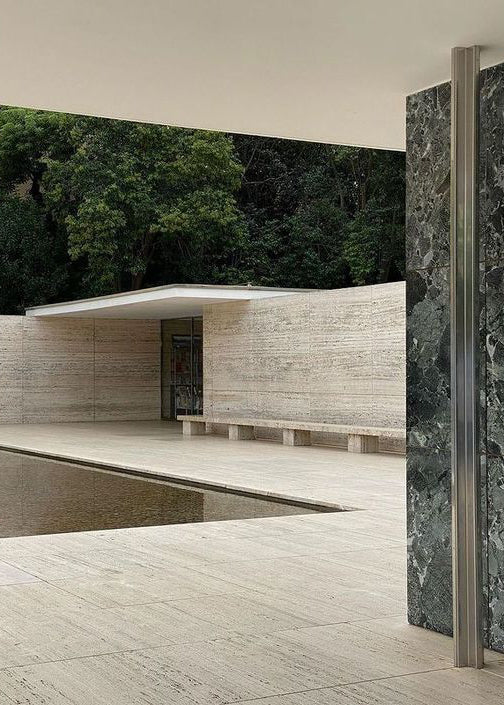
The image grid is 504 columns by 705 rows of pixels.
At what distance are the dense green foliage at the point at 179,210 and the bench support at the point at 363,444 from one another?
17.2m

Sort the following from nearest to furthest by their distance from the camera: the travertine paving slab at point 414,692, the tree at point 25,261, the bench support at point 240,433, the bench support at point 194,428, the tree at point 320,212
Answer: the travertine paving slab at point 414,692 → the bench support at point 240,433 → the bench support at point 194,428 → the tree at point 320,212 → the tree at point 25,261

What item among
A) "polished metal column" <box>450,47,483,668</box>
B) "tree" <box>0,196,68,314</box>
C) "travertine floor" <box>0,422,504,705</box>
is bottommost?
"travertine floor" <box>0,422,504,705</box>

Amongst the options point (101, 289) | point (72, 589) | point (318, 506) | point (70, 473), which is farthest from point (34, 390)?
point (72, 589)

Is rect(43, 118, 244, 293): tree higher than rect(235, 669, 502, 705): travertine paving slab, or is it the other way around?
rect(43, 118, 244, 293): tree

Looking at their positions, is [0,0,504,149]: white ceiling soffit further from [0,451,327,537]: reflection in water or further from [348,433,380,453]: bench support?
[348,433,380,453]: bench support

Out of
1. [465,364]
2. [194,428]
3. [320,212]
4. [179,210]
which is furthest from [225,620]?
[320,212]

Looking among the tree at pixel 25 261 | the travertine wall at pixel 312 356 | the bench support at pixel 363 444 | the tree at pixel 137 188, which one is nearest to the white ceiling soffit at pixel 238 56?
the travertine wall at pixel 312 356

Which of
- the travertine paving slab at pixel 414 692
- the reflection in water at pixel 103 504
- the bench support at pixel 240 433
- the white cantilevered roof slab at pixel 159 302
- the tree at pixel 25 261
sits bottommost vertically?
the reflection in water at pixel 103 504

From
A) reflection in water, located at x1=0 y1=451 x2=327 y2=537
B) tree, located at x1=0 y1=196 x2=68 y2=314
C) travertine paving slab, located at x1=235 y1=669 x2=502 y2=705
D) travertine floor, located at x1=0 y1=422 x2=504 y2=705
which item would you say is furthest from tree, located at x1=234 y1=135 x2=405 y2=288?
travertine paving slab, located at x1=235 y1=669 x2=502 y2=705

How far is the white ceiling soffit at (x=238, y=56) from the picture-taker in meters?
4.74

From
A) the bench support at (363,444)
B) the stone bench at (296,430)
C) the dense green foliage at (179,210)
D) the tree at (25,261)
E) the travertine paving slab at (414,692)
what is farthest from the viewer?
the tree at (25,261)

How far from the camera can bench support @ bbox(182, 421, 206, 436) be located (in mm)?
22844

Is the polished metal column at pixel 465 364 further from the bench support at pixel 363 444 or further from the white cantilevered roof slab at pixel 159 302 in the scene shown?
the white cantilevered roof slab at pixel 159 302

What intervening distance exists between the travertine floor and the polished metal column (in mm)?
307
